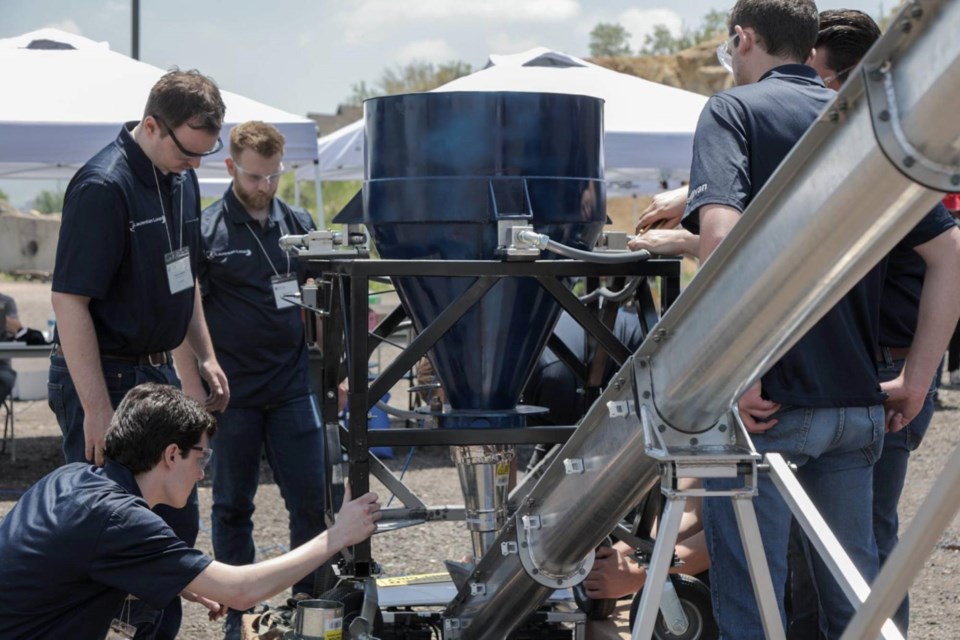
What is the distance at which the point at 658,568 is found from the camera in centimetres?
218

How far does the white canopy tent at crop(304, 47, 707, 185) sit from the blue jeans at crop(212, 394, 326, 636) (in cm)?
447

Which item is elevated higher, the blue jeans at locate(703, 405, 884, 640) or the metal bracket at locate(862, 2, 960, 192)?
the metal bracket at locate(862, 2, 960, 192)

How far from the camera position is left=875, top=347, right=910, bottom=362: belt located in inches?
134

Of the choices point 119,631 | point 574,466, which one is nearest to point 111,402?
point 119,631

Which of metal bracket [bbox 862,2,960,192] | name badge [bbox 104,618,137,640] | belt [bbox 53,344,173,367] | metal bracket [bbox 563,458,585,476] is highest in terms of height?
metal bracket [bbox 862,2,960,192]

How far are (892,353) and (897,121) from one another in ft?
6.30

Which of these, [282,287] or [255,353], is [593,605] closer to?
[255,353]

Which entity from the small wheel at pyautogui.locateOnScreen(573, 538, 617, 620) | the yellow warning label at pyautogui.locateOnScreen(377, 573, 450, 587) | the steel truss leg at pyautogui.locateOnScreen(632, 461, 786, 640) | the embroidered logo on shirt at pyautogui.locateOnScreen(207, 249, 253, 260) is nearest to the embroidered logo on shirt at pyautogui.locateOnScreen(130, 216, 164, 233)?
the embroidered logo on shirt at pyautogui.locateOnScreen(207, 249, 253, 260)

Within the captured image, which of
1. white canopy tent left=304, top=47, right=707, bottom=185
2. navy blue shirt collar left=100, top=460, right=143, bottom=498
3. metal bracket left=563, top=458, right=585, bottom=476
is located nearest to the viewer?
metal bracket left=563, top=458, right=585, bottom=476

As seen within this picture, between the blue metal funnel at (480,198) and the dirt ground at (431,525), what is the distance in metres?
1.19

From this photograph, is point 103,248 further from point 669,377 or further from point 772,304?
point 772,304

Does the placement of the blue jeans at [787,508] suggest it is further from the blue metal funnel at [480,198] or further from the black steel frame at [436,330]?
the blue metal funnel at [480,198]

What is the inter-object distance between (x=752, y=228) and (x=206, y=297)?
3.50 metres

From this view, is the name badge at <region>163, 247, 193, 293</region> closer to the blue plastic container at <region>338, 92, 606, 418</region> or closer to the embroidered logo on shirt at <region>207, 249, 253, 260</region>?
the blue plastic container at <region>338, 92, 606, 418</region>
